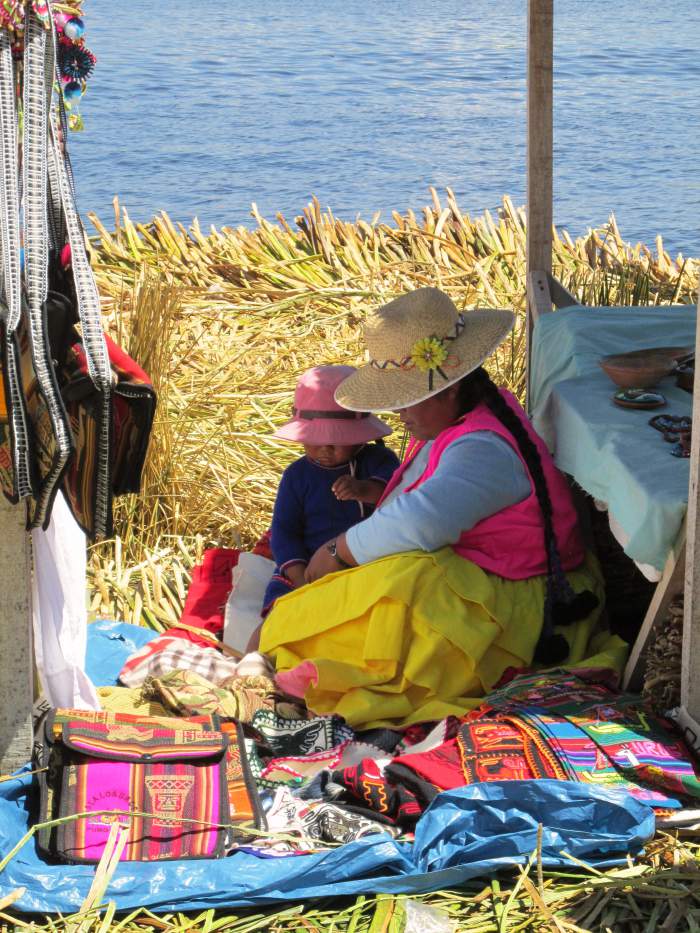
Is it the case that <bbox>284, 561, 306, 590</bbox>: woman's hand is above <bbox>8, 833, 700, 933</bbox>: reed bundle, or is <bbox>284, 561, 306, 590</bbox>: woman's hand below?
above

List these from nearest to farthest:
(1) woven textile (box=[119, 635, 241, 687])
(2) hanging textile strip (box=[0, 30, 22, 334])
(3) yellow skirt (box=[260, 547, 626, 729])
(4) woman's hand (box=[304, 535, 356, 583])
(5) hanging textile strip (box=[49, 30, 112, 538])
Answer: (2) hanging textile strip (box=[0, 30, 22, 334]) → (5) hanging textile strip (box=[49, 30, 112, 538]) → (3) yellow skirt (box=[260, 547, 626, 729]) → (4) woman's hand (box=[304, 535, 356, 583]) → (1) woven textile (box=[119, 635, 241, 687])

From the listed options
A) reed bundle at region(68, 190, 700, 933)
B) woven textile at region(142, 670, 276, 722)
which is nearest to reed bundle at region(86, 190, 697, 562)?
reed bundle at region(68, 190, 700, 933)

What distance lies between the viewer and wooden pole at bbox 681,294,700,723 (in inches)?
97.3

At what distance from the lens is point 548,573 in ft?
9.79

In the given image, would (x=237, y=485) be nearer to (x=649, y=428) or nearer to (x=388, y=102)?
(x=649, y=428)

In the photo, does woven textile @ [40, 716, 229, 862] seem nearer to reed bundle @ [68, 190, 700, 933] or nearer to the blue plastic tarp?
the blue plastic tarp

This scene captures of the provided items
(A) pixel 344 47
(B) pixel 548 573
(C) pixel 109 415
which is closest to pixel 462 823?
(B) pixel 548 573

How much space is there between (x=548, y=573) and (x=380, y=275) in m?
3.42

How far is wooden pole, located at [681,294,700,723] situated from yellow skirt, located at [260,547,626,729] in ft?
1.07

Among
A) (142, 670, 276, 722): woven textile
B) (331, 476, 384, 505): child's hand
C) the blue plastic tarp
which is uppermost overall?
(331, 476, 384, 505): child's hand

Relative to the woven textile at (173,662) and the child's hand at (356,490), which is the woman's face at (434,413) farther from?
the woven textile at (173,662)

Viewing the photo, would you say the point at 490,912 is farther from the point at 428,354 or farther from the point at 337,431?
the point at 337,431

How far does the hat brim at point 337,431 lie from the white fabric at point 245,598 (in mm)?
445

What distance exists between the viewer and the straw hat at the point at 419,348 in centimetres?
298
